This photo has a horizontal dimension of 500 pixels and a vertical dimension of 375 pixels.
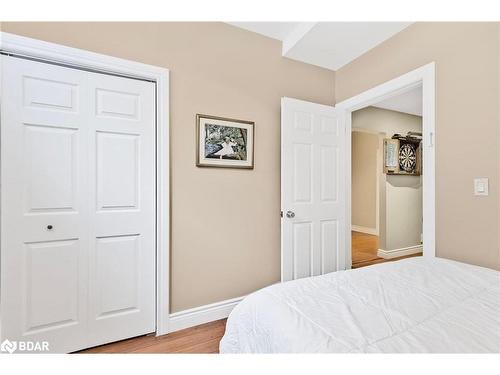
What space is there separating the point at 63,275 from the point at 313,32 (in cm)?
259

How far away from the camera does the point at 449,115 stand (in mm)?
1689

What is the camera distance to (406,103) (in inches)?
144

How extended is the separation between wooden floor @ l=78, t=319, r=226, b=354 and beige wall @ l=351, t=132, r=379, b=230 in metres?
4.99

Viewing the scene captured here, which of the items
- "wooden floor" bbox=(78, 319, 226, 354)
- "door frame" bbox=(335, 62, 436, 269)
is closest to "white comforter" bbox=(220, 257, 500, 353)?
"door frame" bbox=(335, 62, 436, 269)

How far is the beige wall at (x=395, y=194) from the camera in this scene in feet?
12.4

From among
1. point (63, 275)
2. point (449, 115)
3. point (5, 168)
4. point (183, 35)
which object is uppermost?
point (183, 35)

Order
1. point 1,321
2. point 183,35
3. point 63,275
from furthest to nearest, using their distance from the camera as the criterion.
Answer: point 183,35, point 63,275, point 1,321

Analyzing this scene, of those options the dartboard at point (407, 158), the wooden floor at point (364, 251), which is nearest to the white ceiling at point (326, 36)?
the dartboard at point (407, 158)

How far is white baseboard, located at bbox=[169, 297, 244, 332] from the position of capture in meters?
1.91

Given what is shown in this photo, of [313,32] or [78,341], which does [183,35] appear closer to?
[313,32]

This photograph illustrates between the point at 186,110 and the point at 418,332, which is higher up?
the point at 186,110

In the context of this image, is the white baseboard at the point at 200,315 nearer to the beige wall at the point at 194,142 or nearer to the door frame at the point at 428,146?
the beige wall at the point at 194,142

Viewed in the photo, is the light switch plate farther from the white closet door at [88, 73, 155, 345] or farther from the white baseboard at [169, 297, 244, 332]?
the white closet door at [88, 73, 155, 345]

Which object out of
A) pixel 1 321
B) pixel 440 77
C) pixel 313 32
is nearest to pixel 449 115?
pixel 440 77
